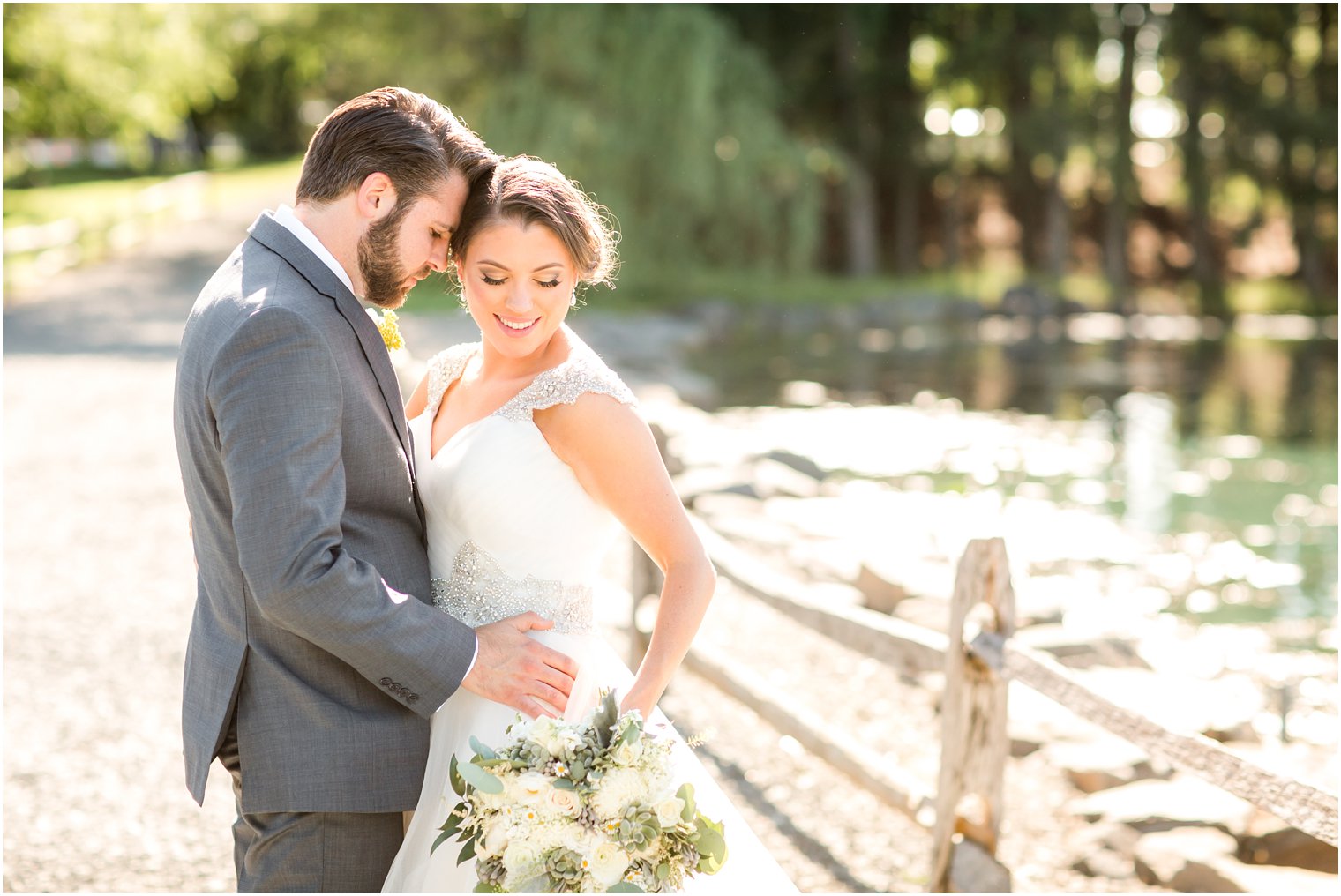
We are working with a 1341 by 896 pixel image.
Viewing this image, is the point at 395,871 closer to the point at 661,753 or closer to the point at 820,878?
the point at 661,753

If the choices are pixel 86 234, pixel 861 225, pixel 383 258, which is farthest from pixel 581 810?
pixel 861 225

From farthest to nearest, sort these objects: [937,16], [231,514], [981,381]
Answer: [937,16], [981,381], [231,514]

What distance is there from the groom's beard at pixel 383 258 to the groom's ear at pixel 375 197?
1 centimetres

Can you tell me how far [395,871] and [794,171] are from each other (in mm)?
23779

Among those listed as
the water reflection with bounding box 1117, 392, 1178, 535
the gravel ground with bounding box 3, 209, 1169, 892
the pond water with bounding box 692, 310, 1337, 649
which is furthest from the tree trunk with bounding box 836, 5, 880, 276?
the gravel ground with bounding box 3, 209, 1169, 892

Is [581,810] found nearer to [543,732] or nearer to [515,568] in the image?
[543,732]

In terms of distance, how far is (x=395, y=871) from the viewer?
245cm

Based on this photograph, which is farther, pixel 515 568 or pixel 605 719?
pixel 515 568

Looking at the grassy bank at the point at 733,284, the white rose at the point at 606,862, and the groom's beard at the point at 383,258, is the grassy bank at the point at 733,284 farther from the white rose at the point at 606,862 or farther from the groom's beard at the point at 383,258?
the white rose at the point at 606,862

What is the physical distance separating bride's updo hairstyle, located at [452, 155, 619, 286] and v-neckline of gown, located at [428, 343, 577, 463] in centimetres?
21

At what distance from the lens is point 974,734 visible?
169 inches

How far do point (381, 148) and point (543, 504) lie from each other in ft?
2.35

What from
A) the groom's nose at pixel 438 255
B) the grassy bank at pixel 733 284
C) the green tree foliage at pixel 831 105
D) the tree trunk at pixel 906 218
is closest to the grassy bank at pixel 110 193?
the grassy bank at pixel 733 284

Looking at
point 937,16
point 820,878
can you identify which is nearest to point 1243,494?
point 820,878
